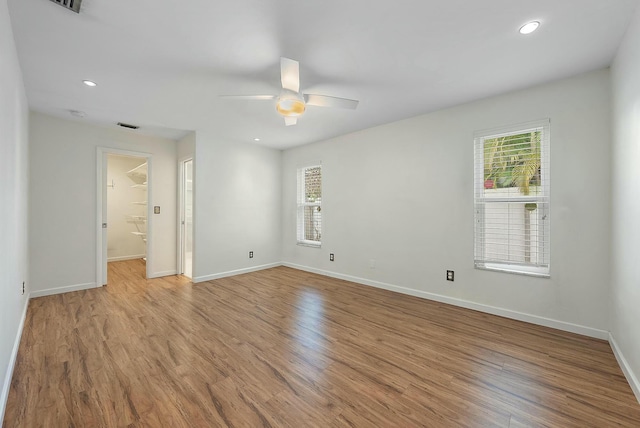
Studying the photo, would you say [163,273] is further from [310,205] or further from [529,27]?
[529,27]

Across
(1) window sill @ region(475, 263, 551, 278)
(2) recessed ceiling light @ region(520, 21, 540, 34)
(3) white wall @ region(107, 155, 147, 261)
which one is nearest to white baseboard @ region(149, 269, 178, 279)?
(3) white wall @ region(107, 155, 147, 261)

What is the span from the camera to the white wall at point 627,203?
5.87 ft

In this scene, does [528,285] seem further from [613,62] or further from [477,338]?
[613,62]

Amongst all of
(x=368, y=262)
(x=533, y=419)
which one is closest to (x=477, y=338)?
(x=533, y=419)

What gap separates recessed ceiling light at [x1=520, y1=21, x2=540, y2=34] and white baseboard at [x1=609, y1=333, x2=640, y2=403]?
7.96ft

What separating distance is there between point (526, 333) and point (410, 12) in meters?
2.93

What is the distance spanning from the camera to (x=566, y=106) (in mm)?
2617

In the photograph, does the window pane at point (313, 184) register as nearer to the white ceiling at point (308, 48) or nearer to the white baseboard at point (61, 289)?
the white ceiling at point (308, 48)

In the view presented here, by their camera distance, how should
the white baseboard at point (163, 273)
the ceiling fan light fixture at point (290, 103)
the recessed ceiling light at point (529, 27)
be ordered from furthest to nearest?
the white baseboard at point (163, 273) < the ceiling fan light fixture at point (290, 103) < the recessed ceiling light at point (529, 27)

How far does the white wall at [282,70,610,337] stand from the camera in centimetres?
251

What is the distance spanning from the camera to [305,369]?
2.03 m

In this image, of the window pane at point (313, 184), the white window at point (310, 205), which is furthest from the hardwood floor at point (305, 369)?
the window pane at point (313, 184)

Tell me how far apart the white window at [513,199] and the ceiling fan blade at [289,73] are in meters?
2.24

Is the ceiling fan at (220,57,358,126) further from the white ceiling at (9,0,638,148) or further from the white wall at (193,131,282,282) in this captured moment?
the white wall at (193,131,282,282)
